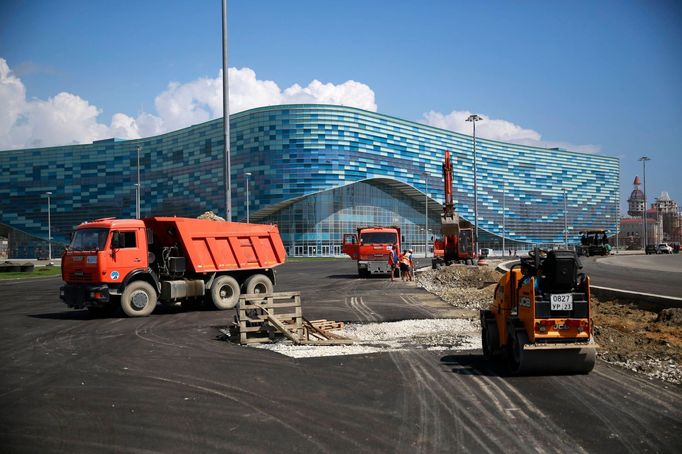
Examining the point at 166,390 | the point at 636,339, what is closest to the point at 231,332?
the point at 166,390

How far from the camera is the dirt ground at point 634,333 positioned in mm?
9492

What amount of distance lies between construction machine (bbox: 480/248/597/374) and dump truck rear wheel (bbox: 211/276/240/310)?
12.0 m

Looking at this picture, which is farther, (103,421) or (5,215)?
(5,215)

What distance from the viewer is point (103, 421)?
6.86 meters

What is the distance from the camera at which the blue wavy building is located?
316 feet

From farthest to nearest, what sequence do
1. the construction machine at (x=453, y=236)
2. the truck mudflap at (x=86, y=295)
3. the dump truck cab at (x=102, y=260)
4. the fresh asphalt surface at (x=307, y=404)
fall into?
the construction machine at (x=453, y=236) < the dump truck cab at (x=102, y=260) < the truck mudflap at (x=86, y=295) < the fresh asphalt surface at (x=307, y=404)

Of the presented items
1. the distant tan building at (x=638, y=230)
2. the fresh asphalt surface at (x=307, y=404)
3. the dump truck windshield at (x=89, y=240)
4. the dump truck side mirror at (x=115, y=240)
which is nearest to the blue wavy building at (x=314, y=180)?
the distant tan building at (x=638, y=230)

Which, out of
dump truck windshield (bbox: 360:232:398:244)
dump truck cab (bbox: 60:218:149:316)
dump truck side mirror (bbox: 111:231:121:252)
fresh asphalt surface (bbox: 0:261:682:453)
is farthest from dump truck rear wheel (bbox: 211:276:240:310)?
dump truck windshield (bbox: 360:232:398:244)

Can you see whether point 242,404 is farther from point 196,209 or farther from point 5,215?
point 5,215

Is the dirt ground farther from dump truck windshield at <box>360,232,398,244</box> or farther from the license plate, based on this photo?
dump truck windshield at <box>360,232,398,244</box>

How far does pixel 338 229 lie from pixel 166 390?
89.3 metres

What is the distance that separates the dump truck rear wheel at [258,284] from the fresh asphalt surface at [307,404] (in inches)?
300

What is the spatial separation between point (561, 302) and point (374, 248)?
1018 inches

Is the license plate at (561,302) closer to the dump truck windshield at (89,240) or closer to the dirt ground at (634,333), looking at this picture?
the dirt ground at (634,333)
